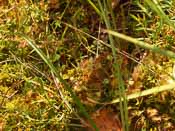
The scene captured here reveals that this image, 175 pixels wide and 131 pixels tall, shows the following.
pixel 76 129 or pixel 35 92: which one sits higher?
pixel 35 92

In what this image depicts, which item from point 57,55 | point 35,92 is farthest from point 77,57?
point 35,92

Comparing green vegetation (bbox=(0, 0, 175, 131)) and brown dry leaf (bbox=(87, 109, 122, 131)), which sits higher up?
green vegetation (bbox=(0, 0, 175, 131))

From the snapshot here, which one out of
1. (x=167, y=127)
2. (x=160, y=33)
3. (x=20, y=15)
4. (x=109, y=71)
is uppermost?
(x=20, y=15)

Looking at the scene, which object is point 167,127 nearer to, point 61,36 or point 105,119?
point 105,119

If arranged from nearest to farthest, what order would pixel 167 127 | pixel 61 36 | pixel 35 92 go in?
1. pixel 167 127
2. pixel 35 92
3. pixel 61 36

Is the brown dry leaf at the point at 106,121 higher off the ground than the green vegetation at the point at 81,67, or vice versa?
the green vegetation at the point at 81,67
